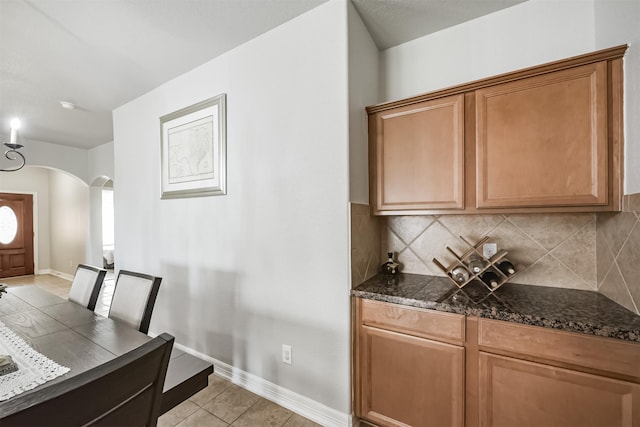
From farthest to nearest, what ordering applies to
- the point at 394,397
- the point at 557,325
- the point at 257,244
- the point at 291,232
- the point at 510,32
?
the point at 257,244
the point at 291,232
the point at 510,32
the point at 394,397
the point at 557,325

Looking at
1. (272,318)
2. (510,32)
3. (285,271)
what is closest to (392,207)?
(285,271)

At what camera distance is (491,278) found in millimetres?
1599

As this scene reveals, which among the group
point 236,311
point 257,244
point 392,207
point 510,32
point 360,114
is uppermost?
point 510,32

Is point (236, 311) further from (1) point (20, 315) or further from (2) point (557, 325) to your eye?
(2) point (557, 325)

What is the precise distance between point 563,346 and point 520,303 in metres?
0.25

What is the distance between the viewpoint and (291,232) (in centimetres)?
187

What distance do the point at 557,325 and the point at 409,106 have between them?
1.38 metres

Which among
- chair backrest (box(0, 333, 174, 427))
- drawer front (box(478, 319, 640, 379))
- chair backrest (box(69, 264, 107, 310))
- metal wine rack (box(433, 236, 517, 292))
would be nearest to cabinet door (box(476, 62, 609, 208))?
metal wine rack (box(433, 236, 517, 292))

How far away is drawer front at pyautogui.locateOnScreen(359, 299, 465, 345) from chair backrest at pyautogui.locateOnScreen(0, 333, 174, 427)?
1.11 metres

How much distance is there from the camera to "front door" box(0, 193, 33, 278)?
6.07 metres

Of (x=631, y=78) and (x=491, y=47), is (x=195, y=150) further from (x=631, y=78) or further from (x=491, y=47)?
(x=631, y=78)

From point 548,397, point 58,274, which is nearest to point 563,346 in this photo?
point 548,397

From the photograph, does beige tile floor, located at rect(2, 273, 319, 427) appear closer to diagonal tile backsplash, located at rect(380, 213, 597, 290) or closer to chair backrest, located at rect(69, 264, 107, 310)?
chair backrest, located at rect(69, 264, 107, 310)

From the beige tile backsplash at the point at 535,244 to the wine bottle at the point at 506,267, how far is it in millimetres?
141
